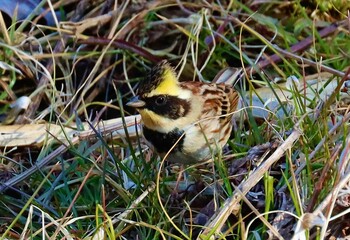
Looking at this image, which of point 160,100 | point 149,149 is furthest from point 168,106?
point 149,149

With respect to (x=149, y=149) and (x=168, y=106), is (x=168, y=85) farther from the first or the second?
(x=149, y=149)

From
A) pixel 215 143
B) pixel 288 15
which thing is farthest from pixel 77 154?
pixel 288 15

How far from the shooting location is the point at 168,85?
2867 mm

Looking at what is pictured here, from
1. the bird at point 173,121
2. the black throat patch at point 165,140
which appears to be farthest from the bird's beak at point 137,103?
the black throat patch at point 165,140

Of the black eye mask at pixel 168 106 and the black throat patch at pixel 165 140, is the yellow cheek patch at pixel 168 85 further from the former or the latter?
the black throat patch at pixel 165 140

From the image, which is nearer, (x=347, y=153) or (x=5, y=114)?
(x=347, y=153)

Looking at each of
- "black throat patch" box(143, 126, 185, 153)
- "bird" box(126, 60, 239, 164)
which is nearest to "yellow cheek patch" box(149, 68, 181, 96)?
"bird" box(126, 60, 239, 164)

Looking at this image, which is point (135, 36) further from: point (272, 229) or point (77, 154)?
point (272, 229)

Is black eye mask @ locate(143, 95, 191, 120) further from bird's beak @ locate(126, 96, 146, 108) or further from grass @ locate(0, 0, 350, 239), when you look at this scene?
grass @ locate(0, 0, 350, 239)

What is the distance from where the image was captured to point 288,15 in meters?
4.16

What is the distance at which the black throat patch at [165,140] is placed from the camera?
287cm

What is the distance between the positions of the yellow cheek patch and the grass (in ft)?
0.53

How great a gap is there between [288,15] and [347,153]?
192 cm

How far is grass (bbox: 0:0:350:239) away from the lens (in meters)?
2.43
